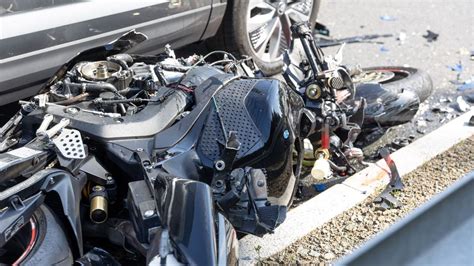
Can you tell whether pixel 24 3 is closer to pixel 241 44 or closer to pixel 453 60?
pixel 241 44


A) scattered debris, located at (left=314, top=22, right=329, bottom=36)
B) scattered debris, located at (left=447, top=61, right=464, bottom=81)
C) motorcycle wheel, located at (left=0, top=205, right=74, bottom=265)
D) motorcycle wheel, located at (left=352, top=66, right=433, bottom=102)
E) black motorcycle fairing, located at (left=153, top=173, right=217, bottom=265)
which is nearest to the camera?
black motorcycle fairing, located at (left=153, top=173, right=217, bottom=265)

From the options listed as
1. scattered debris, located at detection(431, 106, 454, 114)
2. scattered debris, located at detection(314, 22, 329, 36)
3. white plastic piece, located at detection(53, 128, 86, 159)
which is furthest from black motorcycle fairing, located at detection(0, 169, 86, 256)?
scattered debris, located at detection(314, 22, 329, 36)

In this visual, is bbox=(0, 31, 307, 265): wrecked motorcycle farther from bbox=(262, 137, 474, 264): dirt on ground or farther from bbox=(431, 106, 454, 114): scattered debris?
bbox=(431, 106, 454, 114): scattered debris

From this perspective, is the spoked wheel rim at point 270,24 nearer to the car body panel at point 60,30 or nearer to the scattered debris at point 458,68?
the car body panel at point 60,30

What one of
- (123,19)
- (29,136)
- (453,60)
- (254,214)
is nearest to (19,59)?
(123,19)

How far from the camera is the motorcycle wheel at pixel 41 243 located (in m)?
2.30

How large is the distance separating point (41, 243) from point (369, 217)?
7.17ft

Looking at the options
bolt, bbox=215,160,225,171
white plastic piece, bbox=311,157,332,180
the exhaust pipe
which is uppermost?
bolt, bbox=215,160,225,171

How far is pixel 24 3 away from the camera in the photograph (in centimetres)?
416

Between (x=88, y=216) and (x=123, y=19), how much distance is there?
2.32 meters

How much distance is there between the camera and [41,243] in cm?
233

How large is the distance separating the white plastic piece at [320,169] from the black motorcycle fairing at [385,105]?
27.1 inches

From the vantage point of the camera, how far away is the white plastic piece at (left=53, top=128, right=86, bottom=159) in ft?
8.80

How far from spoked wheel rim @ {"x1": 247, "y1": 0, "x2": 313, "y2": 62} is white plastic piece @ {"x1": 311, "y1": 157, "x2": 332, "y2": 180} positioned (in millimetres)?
2162
